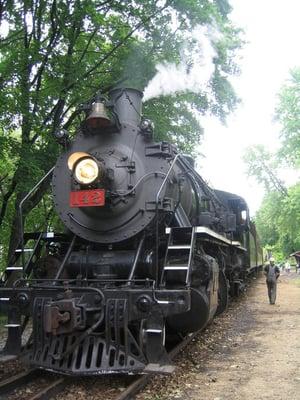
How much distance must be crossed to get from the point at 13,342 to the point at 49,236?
5.92ft

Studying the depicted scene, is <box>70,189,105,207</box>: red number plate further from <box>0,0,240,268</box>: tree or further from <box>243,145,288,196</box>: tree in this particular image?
<box>243,145,288,196</box>: tree

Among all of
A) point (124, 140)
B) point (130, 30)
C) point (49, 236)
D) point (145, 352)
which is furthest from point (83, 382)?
point (130, 30)

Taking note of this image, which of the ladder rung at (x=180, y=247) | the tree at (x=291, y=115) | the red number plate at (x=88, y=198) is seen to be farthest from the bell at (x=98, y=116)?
the tree at (x=291, y=115)

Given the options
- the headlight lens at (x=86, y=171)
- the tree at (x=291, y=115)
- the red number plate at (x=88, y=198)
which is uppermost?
the tree at (x=291, y=115)

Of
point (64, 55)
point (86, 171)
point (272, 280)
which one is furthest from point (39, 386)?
point (272, 280)

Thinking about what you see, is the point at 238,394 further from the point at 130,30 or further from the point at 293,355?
the point at 130,30

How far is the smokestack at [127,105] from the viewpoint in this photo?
7051 mm

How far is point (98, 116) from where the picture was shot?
6621mm

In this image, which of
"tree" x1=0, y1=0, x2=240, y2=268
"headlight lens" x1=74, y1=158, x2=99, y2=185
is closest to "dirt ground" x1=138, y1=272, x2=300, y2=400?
"headlight lens" x1=74, y1=158, x2=99, y2=185

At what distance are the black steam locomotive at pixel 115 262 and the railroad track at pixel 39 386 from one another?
10.1 inches

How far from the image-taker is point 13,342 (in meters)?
5.71

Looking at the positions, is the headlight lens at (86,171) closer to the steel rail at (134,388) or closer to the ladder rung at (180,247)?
the ladder rung at (180,247)

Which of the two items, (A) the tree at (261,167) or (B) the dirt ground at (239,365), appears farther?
(A) the tree at (261,167)

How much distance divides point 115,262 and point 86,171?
130 centimetres
